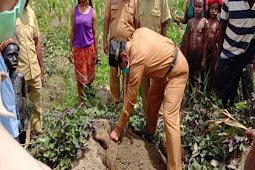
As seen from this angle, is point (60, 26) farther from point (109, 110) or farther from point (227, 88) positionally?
point (227, 88)

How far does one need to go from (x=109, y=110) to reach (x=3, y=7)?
322 cm

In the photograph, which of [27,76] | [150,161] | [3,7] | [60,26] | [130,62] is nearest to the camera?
[3,7]

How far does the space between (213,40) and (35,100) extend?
2.34 meters

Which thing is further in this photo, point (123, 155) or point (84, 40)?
point (84, 40)

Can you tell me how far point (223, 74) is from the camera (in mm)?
4102

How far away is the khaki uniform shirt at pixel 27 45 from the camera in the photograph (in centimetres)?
384

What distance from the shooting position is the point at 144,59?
334 cm

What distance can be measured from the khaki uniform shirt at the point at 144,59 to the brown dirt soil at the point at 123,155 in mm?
239

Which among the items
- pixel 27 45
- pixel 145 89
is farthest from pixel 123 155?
pixel 27 45

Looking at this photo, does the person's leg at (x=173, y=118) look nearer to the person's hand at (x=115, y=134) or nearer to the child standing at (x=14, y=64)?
the person's hand at (x=115, y=134)

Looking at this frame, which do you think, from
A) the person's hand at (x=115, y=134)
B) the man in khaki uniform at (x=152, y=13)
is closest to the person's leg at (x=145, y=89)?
the man in khaki uniform at (x=152, y=13)

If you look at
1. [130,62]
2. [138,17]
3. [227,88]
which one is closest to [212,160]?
[227,88]

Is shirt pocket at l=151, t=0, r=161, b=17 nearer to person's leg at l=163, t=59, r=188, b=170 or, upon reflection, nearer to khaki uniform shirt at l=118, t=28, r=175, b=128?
khaki uniform shirt at l=118, t=28, r=175, b=128

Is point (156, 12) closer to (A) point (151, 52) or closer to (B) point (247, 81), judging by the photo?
(A) point (151, 52)
